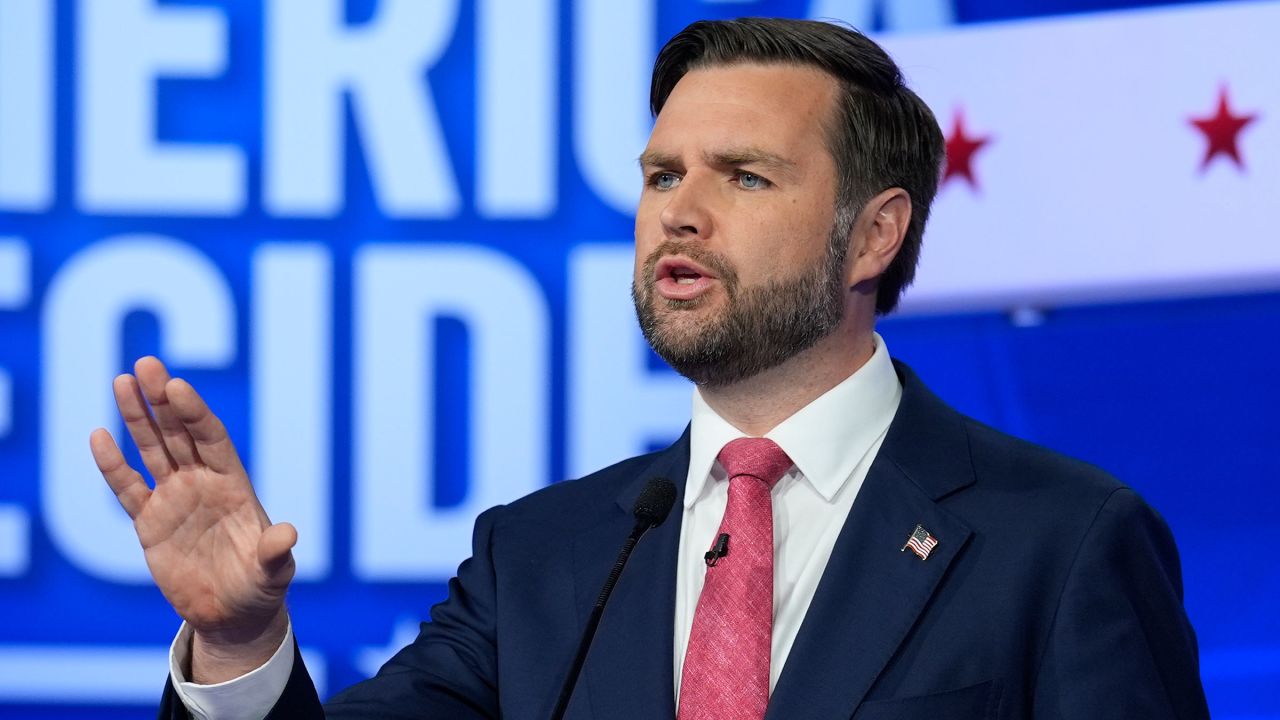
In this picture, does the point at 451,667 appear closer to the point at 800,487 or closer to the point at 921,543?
the point at 800,487

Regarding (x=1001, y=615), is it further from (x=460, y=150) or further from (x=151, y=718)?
(x=151, y=718)

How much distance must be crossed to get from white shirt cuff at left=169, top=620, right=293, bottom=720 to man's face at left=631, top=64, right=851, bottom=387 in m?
0.63

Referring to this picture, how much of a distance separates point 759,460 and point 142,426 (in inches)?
29.6

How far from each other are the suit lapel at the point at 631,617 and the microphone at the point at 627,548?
0.30 feet

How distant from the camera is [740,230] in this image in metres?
1.92

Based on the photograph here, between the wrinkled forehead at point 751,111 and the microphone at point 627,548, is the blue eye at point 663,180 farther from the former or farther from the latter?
the microphone at point 627,548

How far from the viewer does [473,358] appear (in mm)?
3293

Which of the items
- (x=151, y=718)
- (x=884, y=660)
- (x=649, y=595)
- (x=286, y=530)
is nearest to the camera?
(x=286, y=530)

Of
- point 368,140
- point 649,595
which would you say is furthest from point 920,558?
point 368,140

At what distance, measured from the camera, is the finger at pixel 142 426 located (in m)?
1.50

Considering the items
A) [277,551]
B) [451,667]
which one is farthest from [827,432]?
[277,551]

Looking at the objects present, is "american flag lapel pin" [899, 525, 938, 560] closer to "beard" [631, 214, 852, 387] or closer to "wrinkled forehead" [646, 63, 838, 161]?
"beard" [631, 214, 852, 387]

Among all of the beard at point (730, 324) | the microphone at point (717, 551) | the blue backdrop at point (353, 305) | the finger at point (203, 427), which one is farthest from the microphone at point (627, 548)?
the blue backdrop at point (353, 305)

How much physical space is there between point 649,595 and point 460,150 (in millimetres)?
1735
